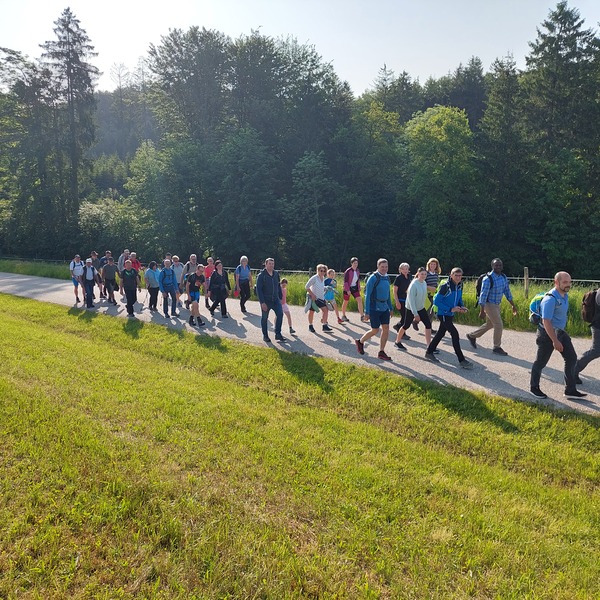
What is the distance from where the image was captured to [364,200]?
40844mm

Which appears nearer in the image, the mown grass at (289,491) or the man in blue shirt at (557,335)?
the mown grass at (289,491)

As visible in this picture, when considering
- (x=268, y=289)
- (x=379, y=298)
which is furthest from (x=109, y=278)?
(x=379, y=298)

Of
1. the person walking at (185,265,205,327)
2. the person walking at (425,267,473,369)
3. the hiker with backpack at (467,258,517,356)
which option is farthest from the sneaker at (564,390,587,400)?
the person walking at (185,265,205,327)

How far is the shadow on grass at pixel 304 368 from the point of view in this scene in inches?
314

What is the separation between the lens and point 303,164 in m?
38.9

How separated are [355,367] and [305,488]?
421cm

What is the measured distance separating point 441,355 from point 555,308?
2.92 meters

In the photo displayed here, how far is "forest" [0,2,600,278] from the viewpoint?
3566 cm

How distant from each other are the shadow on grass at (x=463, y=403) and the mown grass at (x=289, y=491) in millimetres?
30

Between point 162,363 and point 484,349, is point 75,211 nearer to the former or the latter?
point 162,363

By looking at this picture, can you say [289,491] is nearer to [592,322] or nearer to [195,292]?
[592,322]

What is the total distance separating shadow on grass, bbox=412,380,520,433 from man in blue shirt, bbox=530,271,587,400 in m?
1.01

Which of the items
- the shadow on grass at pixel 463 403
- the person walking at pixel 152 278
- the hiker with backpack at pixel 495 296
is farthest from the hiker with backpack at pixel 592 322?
the person walking at pixel 152 278

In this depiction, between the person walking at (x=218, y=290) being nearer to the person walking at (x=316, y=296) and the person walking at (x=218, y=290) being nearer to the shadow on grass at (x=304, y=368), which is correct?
the person walking at (x=316, y=296)
